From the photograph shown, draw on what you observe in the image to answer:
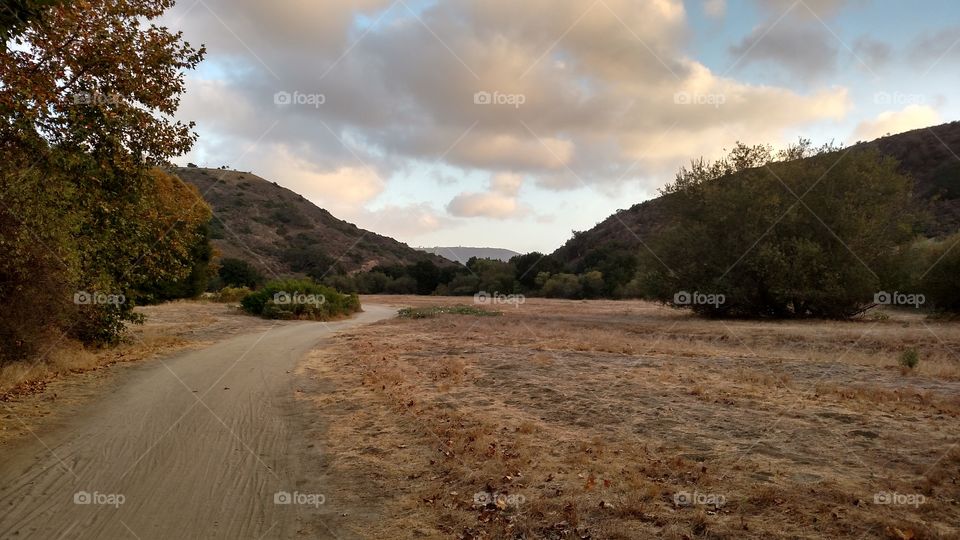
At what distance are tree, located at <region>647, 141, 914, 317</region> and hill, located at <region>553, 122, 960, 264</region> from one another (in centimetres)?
1514

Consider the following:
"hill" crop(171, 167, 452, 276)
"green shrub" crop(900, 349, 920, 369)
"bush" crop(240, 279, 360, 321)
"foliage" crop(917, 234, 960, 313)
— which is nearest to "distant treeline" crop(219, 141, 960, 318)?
"foliage" crop(917, 234, 960, 313)

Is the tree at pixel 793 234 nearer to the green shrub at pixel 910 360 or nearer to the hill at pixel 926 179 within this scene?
the green shrub at pixel 910 360

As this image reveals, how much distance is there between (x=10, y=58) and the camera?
934 centimetres

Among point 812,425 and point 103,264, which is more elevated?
point 103,264

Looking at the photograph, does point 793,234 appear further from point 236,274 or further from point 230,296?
point 236,274

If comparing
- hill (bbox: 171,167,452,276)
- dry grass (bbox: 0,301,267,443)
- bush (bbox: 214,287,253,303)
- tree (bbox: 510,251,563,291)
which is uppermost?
hill (bbox: 171,167,452,276)

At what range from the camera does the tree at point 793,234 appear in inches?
1000

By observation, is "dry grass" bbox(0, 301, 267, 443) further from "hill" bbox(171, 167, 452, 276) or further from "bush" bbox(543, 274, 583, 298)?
"hill" bbox(171, 167, 452, 276)

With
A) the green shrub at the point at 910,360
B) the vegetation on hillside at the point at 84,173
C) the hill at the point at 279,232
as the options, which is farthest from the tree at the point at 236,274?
the green shrub at the point at 910,360

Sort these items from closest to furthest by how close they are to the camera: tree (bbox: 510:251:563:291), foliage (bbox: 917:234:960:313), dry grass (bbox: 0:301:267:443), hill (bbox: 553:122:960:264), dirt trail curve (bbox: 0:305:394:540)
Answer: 1. dirt trail curve (bbox: 0:305:394:540)
2. dry grass (bbox: 0:301:267:443)
3. foliage (bbox: 917:234:960:313)
4. hill (bbox: 553:122:960:264)
5. tree (bbox: 510:251:563:291)

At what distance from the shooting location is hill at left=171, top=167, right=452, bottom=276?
8156 cm

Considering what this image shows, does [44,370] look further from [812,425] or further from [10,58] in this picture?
[812,425]

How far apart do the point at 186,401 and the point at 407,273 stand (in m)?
76.4

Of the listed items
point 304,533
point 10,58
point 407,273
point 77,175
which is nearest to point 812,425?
point 304,533
